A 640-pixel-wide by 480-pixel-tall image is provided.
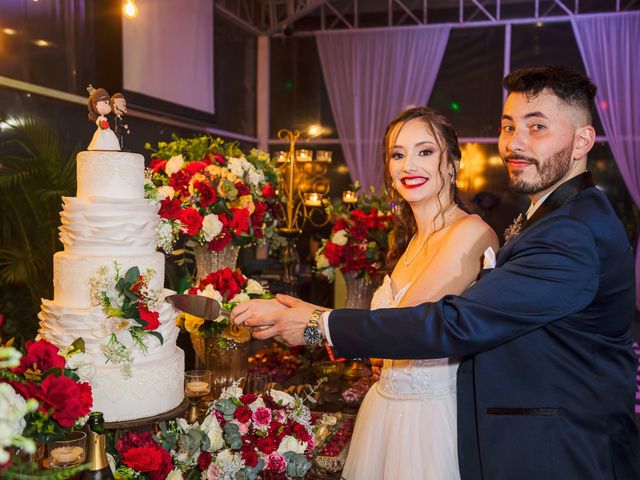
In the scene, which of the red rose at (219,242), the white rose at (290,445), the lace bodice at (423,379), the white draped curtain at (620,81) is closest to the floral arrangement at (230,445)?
the white rose at (290,445)

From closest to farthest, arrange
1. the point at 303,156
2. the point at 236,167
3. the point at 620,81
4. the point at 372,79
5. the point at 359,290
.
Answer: the point at 236,167 → the point at 359,290 → the point at 303,156 → the point at 620,81 → the point at 372,79

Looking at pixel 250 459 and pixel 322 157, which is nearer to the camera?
pixel 250 459

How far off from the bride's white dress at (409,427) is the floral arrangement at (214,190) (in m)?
1.02

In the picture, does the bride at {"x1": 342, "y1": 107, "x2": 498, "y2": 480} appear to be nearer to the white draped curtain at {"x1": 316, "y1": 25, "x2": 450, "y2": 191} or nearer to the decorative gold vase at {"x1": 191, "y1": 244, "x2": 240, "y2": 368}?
the decorative gold vase at {"x1": 191, "y1": 244, "x2": 240, "y2": 368}

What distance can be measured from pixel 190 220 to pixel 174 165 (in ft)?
Result: 1.50

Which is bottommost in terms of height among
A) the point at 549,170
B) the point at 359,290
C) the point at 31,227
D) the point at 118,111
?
the point at 359,290

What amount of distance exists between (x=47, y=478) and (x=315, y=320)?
1.05m

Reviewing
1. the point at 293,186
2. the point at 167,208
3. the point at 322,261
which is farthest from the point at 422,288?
the point at 293,186

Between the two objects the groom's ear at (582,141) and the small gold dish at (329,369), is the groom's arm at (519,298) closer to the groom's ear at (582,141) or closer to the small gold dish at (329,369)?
the groom's ear at (582,141)

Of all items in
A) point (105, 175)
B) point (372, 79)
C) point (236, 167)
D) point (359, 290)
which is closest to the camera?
point (105, 175)

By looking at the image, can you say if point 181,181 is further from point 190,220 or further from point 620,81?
point 620,81

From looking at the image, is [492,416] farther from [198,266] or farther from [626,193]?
[626,193]

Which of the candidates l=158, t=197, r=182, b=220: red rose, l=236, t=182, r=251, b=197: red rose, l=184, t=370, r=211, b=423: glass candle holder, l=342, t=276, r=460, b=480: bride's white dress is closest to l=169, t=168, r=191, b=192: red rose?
l=236, t=182, r=251, b=197: red rose

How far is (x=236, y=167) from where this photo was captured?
3123mm
